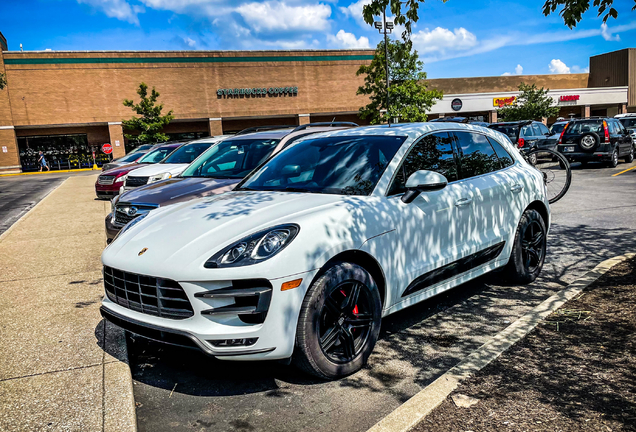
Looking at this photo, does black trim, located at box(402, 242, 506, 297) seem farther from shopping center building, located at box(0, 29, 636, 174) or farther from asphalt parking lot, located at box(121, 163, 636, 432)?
shopping center building, located at box(0, 29, 636, 174)

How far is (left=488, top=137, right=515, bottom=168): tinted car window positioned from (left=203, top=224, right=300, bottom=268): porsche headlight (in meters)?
2.85

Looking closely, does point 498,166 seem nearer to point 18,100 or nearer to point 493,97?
point 18,100

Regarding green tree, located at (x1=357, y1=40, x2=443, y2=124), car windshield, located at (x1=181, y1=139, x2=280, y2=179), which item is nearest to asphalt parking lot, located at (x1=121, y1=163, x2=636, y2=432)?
car windshield, located at (x1=181, y1=139, x2=280, y2=179)

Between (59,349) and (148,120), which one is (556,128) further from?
(148,120)

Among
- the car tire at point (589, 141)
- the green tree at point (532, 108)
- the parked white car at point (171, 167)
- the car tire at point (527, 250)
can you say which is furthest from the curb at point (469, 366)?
the green tree at point (532, 108)

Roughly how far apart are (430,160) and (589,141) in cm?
1642

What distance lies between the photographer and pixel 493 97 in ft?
177

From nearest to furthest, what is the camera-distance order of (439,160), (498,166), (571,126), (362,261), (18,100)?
(362,261)
(439,160)
(498,166)
(571,126)
(18,100)

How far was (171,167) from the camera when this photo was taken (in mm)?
10875

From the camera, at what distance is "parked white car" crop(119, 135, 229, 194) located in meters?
10.3

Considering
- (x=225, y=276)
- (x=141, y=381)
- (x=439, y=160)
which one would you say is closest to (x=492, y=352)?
(x=439, y=160)

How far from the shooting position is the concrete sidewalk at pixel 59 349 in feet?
10.5

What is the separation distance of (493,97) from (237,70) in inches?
1015

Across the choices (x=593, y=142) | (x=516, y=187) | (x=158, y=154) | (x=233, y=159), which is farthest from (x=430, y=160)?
(x=593, y=142)
